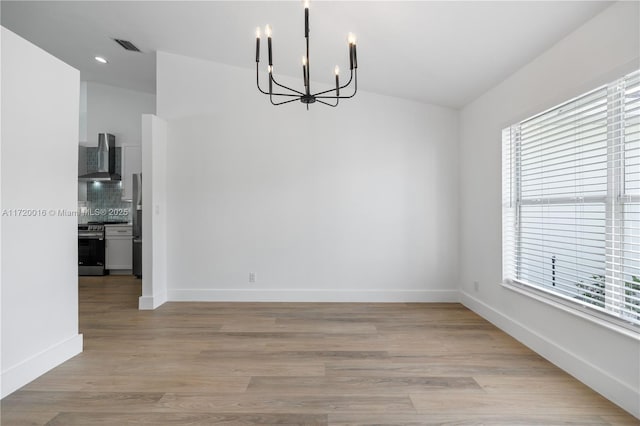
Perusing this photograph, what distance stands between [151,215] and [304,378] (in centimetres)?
288

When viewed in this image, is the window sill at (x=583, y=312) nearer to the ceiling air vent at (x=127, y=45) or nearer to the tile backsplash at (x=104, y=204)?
the ceiling air vent at (x=127, y=45)

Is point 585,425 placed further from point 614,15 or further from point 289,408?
point 614,15

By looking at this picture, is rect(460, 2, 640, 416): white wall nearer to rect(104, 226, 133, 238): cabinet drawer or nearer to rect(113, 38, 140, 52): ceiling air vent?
rect(113, 38, 140, 52): ceiling air vent

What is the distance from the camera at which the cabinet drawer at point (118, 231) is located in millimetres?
6324

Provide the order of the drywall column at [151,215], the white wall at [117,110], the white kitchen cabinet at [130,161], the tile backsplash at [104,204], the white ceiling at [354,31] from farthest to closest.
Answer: the tile backsplash at [104,204] → the white wall at [117,110] → the white kitchen cabinet at [130,161] → the drywall column at [151,215] → the white ceiling at [354,31]

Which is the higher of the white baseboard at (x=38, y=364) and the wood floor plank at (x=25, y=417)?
the white baseboard at (x=38, y=364)

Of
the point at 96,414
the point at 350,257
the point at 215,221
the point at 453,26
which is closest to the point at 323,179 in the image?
the point at 350,257

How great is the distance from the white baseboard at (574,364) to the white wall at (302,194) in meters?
1.18

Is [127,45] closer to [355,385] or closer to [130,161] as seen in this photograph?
[130,161]

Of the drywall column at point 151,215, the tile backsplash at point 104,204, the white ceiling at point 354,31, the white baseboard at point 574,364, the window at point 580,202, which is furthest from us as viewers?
the tile backsplash at point 104,204

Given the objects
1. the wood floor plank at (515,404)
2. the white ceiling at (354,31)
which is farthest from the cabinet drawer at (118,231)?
the wood floor plank at (515,404)

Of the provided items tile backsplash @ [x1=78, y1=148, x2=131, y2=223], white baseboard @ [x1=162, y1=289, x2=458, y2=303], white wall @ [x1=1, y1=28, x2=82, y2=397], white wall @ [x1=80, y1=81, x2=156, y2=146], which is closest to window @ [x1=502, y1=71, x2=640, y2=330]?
white baseboard @ [x1=162, y1=289, x2=458, y2=303]

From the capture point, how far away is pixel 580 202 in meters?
2.51

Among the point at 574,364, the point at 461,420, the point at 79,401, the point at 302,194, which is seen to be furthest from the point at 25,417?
the point at 574,364
